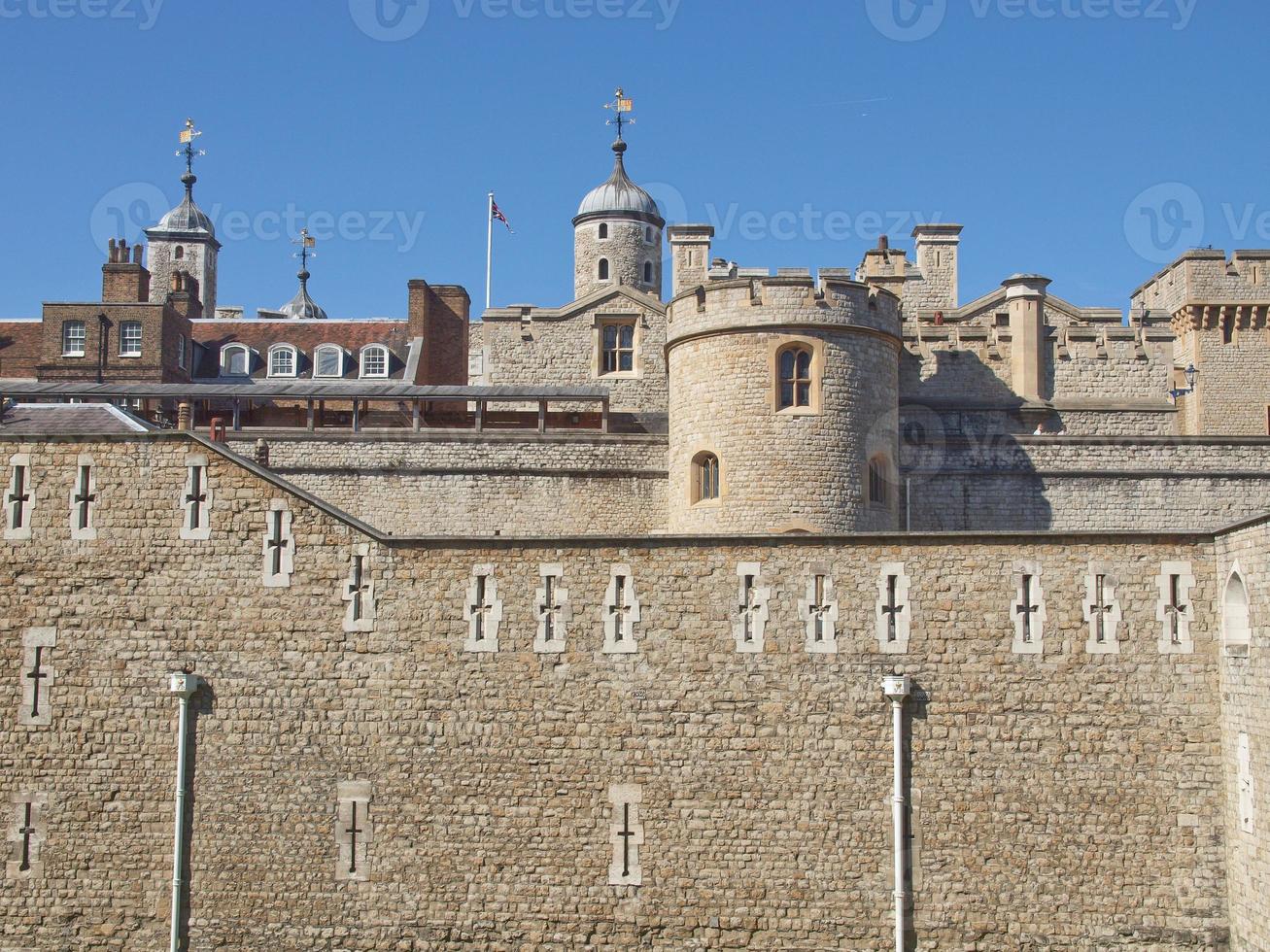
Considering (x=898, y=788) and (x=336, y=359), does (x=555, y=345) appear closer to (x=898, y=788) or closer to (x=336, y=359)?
(x=336, y=359)

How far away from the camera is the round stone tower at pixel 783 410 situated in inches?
1058

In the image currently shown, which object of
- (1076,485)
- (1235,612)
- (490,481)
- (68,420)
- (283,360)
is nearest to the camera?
(1235,612)

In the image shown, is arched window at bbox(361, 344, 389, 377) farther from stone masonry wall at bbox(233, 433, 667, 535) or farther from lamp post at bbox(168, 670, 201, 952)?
lamp post at bbox(168, 670, 201, 952)

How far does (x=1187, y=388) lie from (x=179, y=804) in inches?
1008

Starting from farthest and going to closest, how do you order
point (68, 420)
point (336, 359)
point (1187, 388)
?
point (336, 359)
point (1187, 388)
point (68, 420)

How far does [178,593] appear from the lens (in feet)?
69.6

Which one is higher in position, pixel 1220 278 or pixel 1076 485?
pixel 1220 278

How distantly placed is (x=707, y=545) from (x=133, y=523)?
8.26 meters

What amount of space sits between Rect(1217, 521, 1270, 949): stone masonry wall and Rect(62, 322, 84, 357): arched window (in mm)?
30541

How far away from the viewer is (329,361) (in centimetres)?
4034

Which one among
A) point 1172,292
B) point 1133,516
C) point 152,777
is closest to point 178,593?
point 152,777

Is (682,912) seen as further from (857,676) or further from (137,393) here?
(137,393)

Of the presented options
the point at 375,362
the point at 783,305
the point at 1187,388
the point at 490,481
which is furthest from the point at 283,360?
the point at 1187,388

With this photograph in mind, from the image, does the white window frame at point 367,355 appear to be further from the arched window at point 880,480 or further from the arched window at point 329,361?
the arched window at point 880,480
